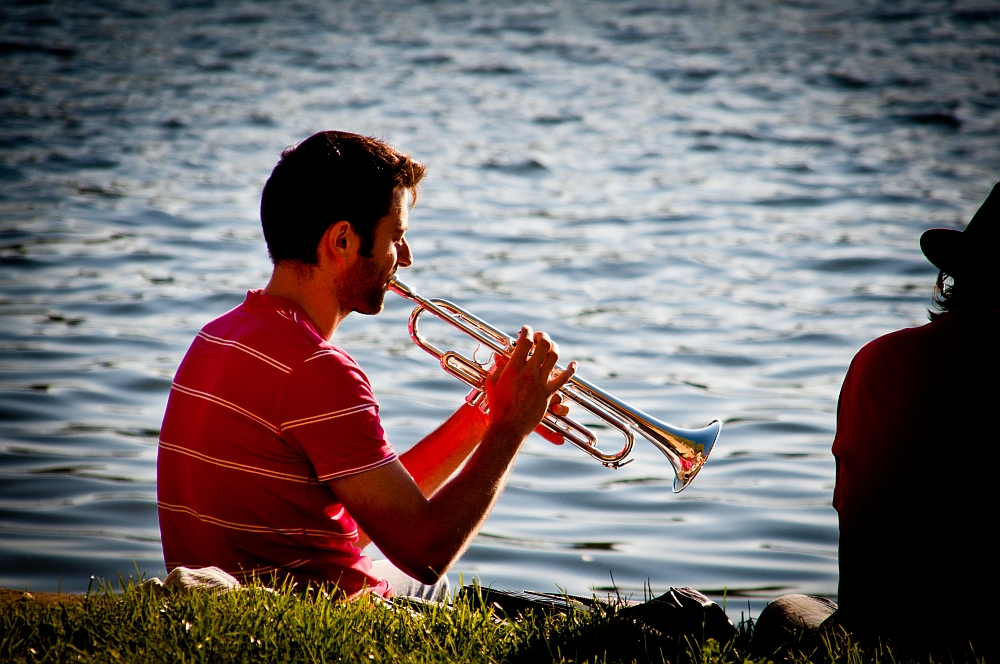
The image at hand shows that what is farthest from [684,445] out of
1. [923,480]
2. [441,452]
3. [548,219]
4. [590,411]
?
[548,219]

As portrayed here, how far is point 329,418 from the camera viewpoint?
2.64 metres

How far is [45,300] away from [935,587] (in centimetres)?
836

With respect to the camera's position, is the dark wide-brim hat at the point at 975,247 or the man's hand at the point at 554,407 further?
the man's hand at the point at 554,407

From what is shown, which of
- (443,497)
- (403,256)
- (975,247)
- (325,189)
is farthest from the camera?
(403,256)

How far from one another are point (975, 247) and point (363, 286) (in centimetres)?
154

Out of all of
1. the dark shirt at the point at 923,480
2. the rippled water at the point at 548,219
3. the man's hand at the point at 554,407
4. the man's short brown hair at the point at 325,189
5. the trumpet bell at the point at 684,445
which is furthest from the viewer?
the rippled water at the point at 548,219

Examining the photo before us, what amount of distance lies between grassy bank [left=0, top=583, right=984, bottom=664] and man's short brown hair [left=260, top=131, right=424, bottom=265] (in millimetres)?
905

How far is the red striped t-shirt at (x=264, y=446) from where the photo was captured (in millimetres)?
2652

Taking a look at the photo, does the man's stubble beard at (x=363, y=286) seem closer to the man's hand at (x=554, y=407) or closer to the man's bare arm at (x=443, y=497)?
the man's bare arm at (x=443, y=497)

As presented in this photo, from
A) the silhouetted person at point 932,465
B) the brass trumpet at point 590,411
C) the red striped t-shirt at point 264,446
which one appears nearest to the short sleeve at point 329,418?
the red striped t-shirt at point 264,446

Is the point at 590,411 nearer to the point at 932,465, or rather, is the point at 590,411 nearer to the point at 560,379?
the point at 560,379

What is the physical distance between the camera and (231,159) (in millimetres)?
15133

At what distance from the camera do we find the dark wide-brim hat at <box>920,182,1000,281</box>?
261 cm

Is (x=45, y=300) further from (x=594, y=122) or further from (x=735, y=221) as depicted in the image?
(x=594, y=122)
